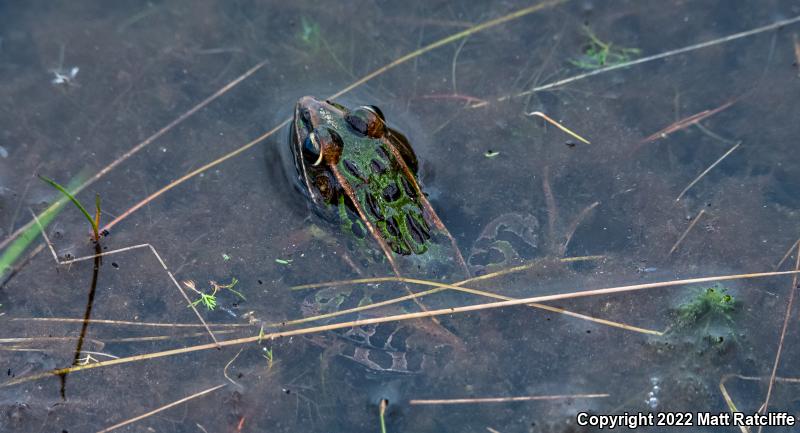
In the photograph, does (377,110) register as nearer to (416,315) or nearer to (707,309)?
(416,315)

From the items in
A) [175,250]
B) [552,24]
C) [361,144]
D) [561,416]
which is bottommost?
[561,416]

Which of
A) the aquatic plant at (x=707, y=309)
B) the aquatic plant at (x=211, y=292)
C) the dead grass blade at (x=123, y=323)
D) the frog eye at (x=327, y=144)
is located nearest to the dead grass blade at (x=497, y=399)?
the aquatic plant at (x=707, y=309)

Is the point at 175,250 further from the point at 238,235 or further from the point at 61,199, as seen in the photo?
the point at 61,199

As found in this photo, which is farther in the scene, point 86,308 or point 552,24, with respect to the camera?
point 552,24

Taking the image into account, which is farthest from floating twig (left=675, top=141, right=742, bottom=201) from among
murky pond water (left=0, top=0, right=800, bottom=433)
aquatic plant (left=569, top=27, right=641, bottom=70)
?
aquatic plant (left=569, top=27, right=641, bottom=70)

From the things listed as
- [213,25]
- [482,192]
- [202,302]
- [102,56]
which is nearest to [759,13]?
[482,192]

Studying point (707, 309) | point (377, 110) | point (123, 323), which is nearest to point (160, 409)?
point (123, 323)

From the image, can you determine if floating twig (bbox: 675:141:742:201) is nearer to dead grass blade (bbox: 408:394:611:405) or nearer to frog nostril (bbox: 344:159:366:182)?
dead grass blade (bbox: 408:394:611:405)
